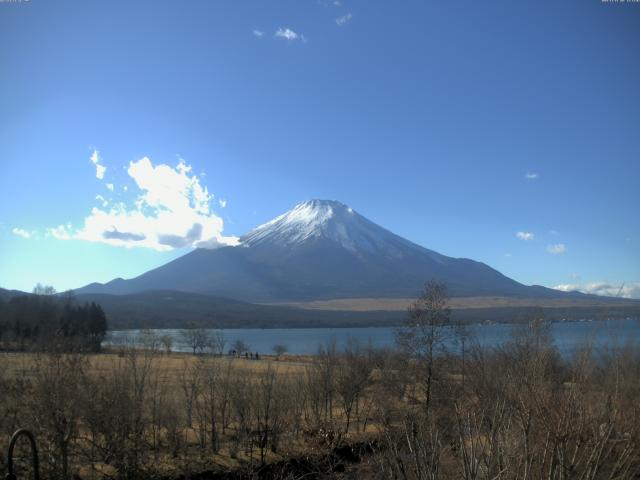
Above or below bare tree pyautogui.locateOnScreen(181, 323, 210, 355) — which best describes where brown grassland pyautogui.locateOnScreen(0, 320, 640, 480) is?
above

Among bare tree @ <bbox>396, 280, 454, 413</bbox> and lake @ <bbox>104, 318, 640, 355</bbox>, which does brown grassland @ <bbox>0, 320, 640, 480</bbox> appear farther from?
lake @ <bbox>104, 318, 640, 355</bbox>

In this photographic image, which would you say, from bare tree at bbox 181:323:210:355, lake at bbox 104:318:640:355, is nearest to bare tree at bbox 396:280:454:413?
lake at bbox 104:318:640:355

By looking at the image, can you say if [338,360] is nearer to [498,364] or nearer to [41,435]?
[498,364]

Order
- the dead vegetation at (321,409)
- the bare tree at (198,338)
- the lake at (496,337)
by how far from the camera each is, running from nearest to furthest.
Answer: the dead vegetation at (321,409)
the lake at (496,337)
the bare tree at (198,338)

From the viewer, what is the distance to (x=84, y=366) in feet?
48.5

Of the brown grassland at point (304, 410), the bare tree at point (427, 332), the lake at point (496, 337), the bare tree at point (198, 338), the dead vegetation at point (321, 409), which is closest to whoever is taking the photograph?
the dead vegetation at point (321, 409)

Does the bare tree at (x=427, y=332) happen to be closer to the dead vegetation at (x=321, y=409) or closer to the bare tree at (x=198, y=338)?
the dead vegetation at (x=321, y=409)

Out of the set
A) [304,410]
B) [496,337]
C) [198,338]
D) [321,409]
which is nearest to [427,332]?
[321,409]

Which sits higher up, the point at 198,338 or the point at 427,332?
the point at 427,332

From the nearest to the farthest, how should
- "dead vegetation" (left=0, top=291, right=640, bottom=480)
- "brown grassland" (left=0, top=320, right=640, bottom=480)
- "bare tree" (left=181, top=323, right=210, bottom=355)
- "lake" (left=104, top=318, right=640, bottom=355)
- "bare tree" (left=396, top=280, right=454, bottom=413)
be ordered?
"dead vegetation" (left=0, top=291, right=640, bottom=480), "brown grassland" (left=0, top=320, right=640, bottom=480), "lake" (left=104, top=318, right=640, bottom=355), "bare tree" (left=396, top=280, right=454, bottom=413), "bare tree" (left=181, top=323, right=210, bottom=355)

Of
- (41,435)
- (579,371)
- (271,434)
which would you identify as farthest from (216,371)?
(579,371)

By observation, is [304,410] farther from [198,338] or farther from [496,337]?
[198,338]

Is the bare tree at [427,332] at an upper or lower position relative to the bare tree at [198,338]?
upper

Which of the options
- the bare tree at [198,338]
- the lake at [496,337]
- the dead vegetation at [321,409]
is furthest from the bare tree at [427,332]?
the bare tree at [198,338]
